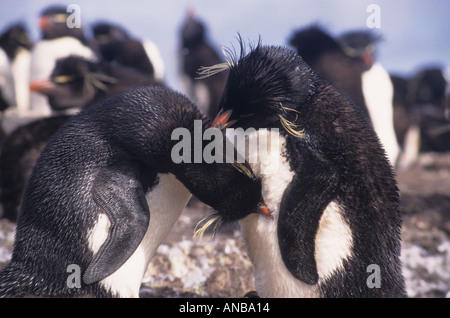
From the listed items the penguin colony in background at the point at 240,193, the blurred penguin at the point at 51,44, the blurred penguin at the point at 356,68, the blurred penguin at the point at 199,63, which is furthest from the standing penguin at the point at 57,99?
the blurred penguin at the point at 199,63

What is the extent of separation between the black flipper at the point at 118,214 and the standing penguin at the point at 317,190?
511 millimetres

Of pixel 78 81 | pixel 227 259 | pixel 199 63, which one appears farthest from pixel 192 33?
pixel 227 259

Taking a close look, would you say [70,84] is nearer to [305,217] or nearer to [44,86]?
[44,86]

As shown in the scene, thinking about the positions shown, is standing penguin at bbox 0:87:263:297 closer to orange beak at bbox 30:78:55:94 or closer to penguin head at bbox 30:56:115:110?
penguin head at bbox 30:56:115:110

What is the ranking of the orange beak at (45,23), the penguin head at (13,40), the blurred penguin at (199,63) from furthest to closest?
the penguin head at (13,40) < the blurred penguin at (199,63) < the orange beak at (45,23)

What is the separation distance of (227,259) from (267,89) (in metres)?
1.43

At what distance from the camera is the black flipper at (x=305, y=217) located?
2312 mm

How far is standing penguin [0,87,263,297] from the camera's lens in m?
2.21

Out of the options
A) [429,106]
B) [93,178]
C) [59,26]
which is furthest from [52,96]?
[429,106]

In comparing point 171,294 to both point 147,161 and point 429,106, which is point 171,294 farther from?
point 429,106

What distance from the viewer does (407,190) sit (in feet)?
18.5

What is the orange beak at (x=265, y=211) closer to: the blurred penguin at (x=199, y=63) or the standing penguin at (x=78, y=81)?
the standing penguin at (x=78, y=81)
